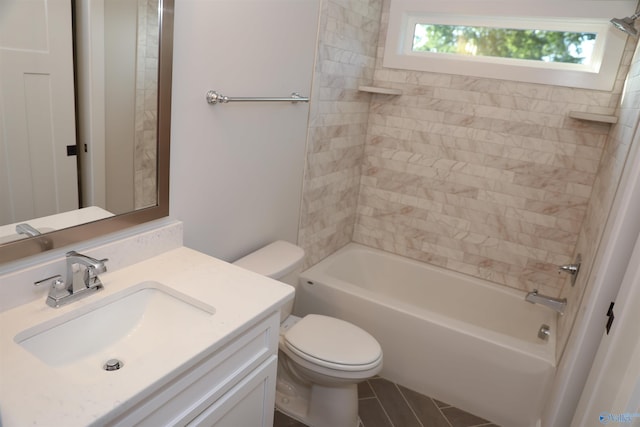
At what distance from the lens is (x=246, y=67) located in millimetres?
1815

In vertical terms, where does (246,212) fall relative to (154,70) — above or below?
below

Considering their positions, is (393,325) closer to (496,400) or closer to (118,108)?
(496,400)

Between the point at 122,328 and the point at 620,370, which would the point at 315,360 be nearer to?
the point at 122,328

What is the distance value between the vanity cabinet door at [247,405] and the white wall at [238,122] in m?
0.63

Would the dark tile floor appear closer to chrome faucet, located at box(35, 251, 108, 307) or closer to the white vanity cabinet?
the white vanity cabinet

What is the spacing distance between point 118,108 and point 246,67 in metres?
0.61

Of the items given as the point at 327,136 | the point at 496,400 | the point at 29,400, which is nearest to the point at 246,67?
the point at 327,136

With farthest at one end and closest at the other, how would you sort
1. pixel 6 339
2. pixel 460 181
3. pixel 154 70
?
pixel 460 181 → pixel 154 70 → pixel 6 339

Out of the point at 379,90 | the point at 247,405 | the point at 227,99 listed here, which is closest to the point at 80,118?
the point at 227,99

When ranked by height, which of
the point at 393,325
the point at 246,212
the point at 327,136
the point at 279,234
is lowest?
the point at 393,325

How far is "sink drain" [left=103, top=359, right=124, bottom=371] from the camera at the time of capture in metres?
1.16

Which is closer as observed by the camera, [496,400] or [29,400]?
[29,400]

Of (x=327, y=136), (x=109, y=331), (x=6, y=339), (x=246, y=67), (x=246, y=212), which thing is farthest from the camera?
(x=327, y=136)

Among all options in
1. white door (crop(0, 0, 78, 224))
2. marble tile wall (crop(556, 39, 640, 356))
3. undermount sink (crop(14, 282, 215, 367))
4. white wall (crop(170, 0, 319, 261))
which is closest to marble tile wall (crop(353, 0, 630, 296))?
marble tile wall (crop(556, 39, 640, 356))
